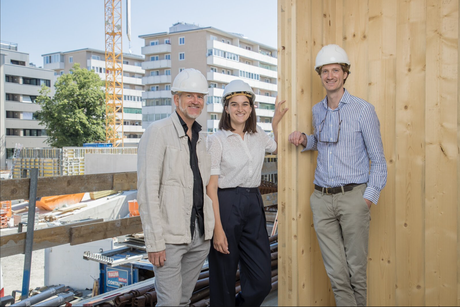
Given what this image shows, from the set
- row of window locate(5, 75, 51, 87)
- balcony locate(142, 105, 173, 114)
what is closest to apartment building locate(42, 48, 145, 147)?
balcony locate(142, 105, 173, 114)

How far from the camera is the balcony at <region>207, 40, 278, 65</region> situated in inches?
2256

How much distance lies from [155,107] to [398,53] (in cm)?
6282

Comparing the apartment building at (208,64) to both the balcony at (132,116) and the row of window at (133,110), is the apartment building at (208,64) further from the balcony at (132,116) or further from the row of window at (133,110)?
the row of window at (133,110)

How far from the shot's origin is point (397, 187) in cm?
307

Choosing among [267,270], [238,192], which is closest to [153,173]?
[238,192]

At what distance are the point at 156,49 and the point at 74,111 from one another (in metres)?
28.5

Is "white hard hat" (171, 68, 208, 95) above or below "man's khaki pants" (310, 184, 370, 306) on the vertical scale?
above

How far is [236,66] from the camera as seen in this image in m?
60.3

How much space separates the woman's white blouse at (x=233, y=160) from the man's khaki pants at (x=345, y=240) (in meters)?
0.50

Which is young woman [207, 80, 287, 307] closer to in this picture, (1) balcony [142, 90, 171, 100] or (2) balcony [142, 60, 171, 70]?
(1) balcony [142, 90, 171, 100]

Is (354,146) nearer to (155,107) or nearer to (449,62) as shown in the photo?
(449,62)

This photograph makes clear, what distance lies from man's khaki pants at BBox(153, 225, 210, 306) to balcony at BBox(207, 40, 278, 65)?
186 feet

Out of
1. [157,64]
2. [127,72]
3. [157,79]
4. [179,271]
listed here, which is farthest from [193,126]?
[127,72]

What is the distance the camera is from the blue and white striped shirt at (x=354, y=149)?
2.67 metres
